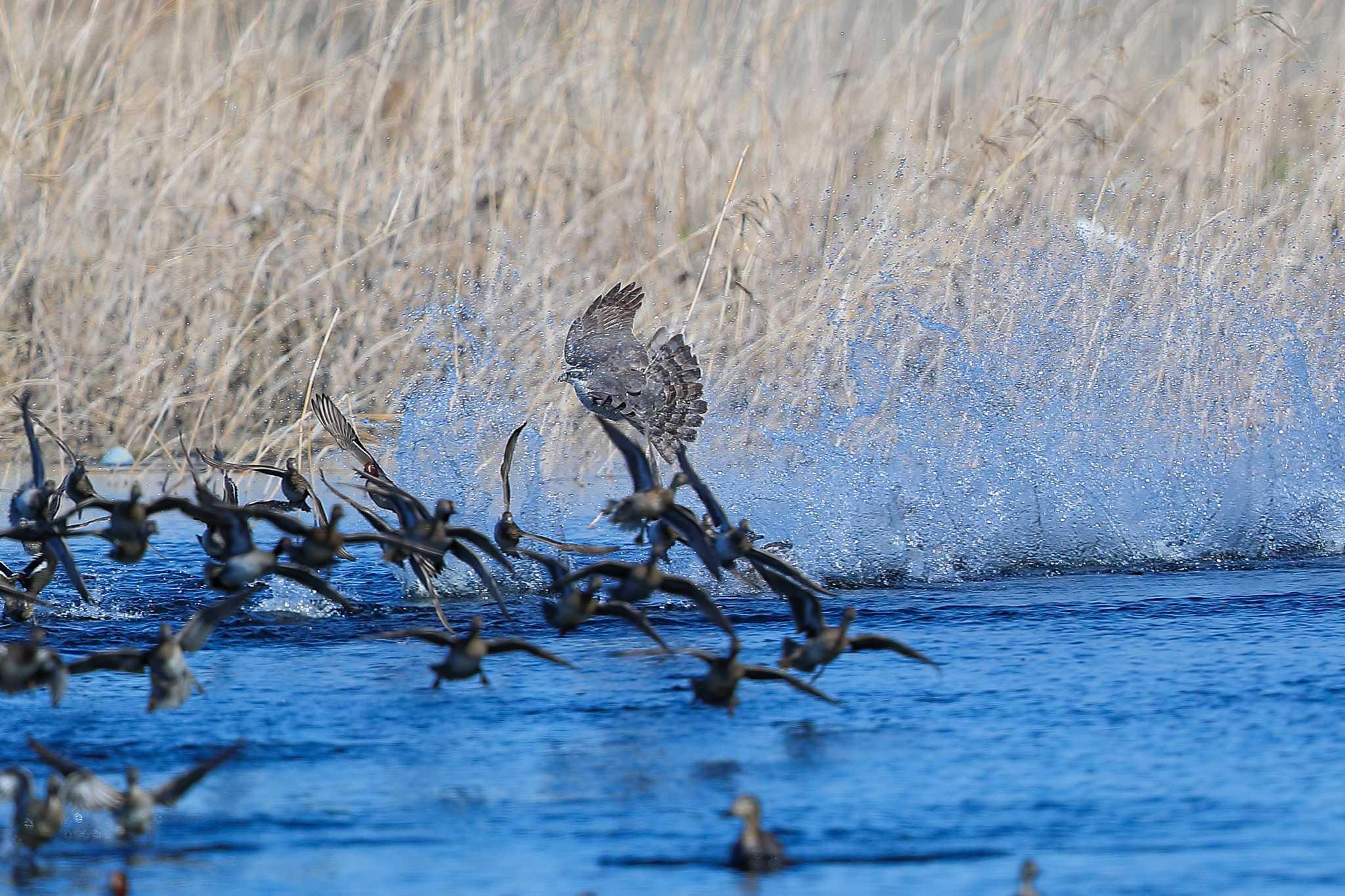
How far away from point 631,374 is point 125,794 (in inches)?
156

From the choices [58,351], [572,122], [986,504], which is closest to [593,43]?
[572,122]

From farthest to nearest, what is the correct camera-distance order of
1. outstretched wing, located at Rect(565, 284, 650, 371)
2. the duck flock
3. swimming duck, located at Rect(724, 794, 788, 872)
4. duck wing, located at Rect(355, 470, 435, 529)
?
outstretched wing, located at Rect(565, 284, 650, 371), duck wing, located at Rect(355, 470, 435, 529), the duck flock, swimming duck, located at Rect(724, 794, 788, 872)

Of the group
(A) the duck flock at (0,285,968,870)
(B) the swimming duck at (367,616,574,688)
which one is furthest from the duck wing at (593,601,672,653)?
(B) the swimming duck at (367,616,574,688)

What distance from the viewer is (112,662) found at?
11.6 ft

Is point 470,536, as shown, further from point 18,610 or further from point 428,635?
point 18,610

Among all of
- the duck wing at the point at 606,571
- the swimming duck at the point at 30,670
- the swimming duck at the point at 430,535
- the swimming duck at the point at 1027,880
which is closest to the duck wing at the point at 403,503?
the swimming duck at the point at 430,535

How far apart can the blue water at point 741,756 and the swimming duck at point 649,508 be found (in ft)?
1.23

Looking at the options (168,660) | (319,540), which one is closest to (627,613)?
(319,540)

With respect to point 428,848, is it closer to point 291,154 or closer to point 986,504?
point 986,504

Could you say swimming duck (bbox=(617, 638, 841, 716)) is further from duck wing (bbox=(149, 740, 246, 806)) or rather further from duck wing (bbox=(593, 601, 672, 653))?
duck wing (bbox=(149, 740, 246, 806))

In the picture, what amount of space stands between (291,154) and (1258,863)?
5.96 metres

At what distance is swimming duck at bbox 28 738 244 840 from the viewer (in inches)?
124

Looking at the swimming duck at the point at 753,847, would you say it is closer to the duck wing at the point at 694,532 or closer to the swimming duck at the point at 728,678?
the swimming duck at the point at 728,678

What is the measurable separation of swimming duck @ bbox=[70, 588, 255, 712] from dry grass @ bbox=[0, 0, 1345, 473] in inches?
153
